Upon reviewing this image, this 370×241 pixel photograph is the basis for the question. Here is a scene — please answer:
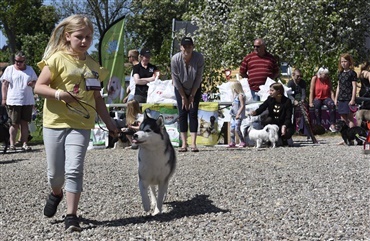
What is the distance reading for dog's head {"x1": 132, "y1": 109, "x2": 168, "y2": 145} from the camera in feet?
21.5

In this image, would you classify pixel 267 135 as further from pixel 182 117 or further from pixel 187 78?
pixel 187 78

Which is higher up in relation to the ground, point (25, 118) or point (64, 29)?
point (64, 29)

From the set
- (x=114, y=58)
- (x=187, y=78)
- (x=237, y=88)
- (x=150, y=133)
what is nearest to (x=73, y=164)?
(x=150, y=133)

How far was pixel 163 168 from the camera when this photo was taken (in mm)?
6770

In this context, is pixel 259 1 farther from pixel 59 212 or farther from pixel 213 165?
pixel 59 212

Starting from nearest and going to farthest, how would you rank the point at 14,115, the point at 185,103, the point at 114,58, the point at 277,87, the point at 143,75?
the point at 185,103 < the point at 277,87 < the point at 14,115 < the point at 143,75 < the point at 114,58

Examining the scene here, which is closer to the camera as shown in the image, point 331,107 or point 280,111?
point 280,111

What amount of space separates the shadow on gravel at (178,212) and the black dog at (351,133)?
692 centimetres

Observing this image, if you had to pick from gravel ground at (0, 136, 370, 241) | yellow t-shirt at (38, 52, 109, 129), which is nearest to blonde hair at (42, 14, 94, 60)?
yellow t-shirt at (38, 52, 109, 129)

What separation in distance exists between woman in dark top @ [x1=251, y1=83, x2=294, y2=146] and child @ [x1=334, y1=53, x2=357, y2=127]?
1.42 metres

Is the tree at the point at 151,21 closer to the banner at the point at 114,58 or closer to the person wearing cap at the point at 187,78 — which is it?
the banner at the point at 114,58

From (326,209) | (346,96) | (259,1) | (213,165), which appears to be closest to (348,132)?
(346,96)

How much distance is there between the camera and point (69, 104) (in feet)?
19.7

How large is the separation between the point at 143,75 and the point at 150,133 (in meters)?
7.71
